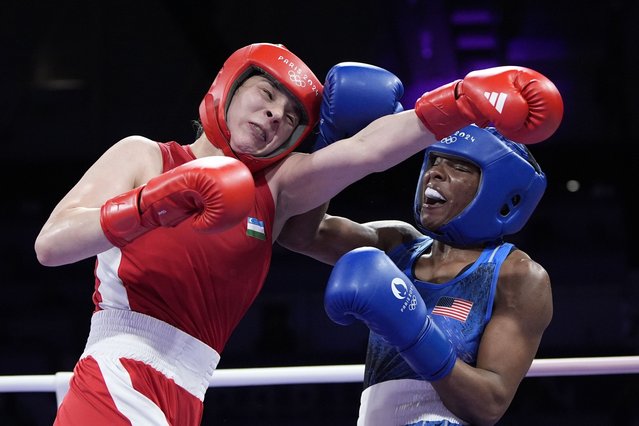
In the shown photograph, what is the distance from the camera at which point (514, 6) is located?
609cm

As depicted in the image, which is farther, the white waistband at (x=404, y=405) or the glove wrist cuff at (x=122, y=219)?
the white waistband at (x=404, y=405)

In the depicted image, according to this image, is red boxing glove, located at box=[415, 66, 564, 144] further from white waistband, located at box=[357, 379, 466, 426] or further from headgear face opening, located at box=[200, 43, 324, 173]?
white waistband, located at box=[357, 379, 466, 426]

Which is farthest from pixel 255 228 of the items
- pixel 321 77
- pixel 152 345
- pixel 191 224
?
pixel 321 77

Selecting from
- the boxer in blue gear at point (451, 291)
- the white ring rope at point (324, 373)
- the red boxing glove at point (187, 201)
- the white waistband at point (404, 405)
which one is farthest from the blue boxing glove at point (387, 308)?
the white ring rope at point (324, 373)

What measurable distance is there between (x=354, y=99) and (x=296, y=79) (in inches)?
6.2

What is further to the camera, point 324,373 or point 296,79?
point 324,373

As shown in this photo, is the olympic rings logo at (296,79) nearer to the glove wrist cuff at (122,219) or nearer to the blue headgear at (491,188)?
the blue headgear at (491,188)

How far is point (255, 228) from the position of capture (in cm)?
196

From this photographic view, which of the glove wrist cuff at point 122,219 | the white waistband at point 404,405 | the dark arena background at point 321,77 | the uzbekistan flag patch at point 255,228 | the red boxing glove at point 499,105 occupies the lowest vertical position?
the dark arena background at point 321,77

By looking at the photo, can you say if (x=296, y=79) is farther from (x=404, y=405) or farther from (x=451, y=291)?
(x=404, y=405)

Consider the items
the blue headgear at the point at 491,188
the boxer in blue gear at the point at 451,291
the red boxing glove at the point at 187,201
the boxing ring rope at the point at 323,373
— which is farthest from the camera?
the boxing ring rope at the point at 323,373

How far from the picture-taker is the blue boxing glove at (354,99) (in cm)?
198

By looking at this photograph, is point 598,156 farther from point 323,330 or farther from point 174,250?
point 174,250

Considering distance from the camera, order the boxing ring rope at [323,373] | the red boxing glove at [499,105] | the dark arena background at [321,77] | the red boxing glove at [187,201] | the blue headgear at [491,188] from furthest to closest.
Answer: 1. the dark arena background at [321,77]
2. the boxing ring rope at [323,373]
3. the blue headgear at [491,188]
4. the red boxing glove at [499,105]
5. the red boxing glove at [187,201]
